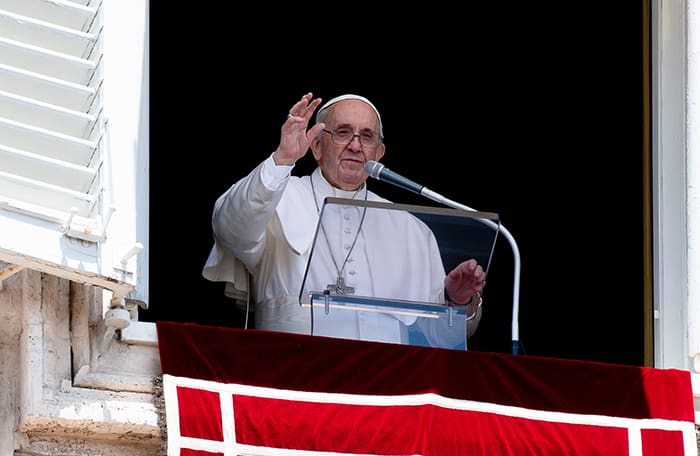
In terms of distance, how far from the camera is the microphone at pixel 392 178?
6688mm

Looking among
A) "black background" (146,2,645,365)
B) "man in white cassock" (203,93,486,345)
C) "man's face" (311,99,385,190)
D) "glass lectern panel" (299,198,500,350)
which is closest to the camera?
"glass lectern panel" (299,198,500,350)

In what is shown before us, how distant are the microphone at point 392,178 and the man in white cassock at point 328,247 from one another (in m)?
0.09

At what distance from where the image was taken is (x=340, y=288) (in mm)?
6828

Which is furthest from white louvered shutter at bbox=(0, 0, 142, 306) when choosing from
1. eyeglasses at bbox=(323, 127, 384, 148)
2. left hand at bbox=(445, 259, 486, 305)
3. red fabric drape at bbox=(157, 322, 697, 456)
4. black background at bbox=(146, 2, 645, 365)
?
black background at bbox=(146, 2, 645, 365)

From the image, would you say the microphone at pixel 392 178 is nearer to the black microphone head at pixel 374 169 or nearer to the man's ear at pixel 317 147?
the black microphone head at pixel 374 169

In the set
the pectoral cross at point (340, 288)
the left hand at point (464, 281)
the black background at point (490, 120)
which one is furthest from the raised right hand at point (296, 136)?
the black background at point (490, 120)

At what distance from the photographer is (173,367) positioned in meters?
6.29

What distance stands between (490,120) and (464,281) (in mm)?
2553

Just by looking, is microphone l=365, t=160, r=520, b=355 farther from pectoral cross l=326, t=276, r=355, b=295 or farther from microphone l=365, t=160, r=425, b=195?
pectoral cross l=326, t=276, r=355, b=295

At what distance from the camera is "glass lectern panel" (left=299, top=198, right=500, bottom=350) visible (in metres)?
6.67

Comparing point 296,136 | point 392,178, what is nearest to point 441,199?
point 392,178

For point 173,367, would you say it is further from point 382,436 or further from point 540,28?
point 540,28

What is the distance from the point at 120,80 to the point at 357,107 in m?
1.46

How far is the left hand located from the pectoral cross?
307 mm
